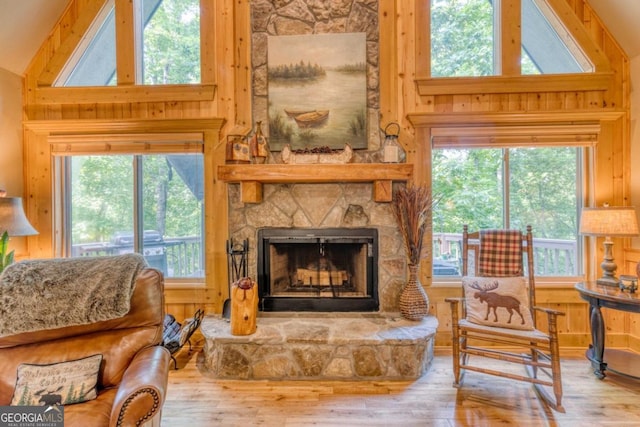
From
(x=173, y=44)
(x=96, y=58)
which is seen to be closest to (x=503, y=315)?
(x=173, y=44)

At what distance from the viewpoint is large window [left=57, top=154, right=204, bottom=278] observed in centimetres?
315

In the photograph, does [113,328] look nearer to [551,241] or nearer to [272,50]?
[272,50]

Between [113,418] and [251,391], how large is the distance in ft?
3.85

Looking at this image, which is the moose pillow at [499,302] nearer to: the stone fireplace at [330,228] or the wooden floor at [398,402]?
the wooden floor at [398,402]

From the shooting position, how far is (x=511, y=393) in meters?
2.24

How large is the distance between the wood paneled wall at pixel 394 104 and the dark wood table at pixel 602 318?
1.26 feet

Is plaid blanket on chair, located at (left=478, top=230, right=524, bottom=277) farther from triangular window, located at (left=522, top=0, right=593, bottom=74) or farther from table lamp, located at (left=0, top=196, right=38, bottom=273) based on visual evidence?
table lamp, located at (left=0, top=196, right=38, bottom=273)

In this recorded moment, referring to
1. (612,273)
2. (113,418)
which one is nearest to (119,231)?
(113,418)

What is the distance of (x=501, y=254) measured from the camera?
258 centimetres

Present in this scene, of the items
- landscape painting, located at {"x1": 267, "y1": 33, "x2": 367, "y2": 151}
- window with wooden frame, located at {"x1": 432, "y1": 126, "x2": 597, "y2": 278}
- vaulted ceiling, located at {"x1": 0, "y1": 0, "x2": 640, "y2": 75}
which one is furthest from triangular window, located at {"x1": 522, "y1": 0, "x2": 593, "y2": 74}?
landscape painting, located at {"x1": 267, "y1": 33, "x2": 367, "y2": 151}

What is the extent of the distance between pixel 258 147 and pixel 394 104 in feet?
4.43

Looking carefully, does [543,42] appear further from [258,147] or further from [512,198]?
[258,147]

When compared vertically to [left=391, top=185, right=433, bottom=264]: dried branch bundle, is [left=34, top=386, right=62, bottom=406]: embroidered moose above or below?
below

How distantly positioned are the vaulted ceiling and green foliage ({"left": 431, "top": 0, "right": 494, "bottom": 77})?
92 cm
